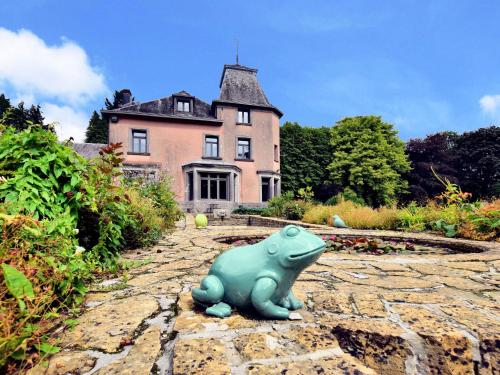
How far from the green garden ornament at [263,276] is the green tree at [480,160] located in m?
34.6

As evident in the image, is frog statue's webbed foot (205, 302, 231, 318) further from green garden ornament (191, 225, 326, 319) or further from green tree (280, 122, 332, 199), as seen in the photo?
green tree (280, 122, 332, 199)

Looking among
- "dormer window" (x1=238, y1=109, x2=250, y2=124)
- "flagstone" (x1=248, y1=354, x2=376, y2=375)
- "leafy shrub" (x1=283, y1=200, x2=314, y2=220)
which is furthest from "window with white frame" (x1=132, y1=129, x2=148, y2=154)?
"flagstone" (x1=248, y1=354, x2=376, y2=375)

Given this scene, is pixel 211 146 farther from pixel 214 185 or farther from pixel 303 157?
pixel 303 157

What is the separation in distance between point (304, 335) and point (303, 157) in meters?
25.6

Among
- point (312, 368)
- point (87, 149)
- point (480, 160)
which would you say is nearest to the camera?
point (312, 368)

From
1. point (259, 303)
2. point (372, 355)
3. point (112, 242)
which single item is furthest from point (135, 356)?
point (112, 242)

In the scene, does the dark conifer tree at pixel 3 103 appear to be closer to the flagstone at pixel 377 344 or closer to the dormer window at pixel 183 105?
the dormer window at pixel 183 105

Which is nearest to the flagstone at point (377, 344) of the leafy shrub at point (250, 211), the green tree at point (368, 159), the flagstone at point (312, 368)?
the flagstone at point (312, 368)

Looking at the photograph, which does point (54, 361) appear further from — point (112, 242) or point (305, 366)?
point (112, 242)

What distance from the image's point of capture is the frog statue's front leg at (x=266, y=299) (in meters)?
1.73

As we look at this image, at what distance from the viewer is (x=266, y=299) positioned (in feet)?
5.69

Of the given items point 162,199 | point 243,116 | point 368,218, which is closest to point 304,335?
point 162,199

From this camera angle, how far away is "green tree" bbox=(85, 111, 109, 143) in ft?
117

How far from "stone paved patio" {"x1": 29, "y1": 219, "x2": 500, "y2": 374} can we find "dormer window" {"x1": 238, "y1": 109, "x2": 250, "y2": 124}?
20168 millimetres
